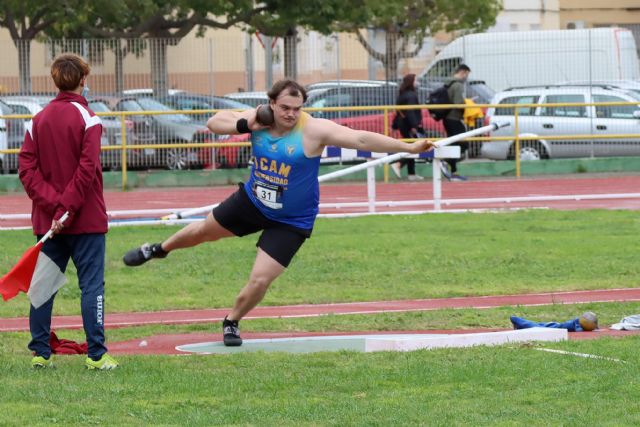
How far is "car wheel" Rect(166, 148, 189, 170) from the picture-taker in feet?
89.4

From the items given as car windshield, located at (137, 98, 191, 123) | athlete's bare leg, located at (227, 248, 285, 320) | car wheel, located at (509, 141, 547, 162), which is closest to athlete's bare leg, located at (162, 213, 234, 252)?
athlete's bare leg, located at (227, 248, 285, 320)

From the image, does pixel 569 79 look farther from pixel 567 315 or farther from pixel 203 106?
pixel 567 315

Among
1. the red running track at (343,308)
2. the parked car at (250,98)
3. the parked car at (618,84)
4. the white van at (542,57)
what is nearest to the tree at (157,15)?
the white van at (542,57)

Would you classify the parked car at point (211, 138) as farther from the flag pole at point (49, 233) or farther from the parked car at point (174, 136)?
the flag pole at point (49, 233)

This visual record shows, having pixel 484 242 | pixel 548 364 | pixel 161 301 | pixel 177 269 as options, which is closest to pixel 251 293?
pixel 548 364

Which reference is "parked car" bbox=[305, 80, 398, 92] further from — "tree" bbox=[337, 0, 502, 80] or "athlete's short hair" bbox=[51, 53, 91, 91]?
"athlete's short hair" bbox=[51, 53, 91, 91]

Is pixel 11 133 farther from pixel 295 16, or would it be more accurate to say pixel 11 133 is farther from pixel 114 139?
pixel 295 16

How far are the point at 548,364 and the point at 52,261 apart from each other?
3.05 metres

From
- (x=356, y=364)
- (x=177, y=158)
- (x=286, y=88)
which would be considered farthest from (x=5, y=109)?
(x=356, y=364)

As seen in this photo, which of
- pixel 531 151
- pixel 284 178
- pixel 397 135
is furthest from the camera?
pixel 531 151

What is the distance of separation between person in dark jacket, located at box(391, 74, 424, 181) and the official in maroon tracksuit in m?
18.3

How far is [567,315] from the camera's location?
11352 mm

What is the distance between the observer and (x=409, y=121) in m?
26.9

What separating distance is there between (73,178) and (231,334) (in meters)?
2.15
